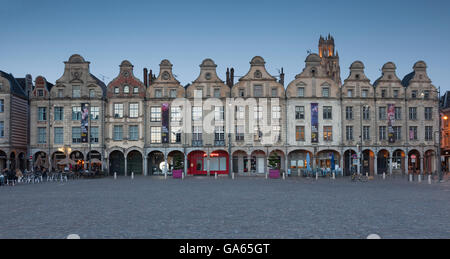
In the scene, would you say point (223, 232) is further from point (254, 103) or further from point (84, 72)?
point (84, 72)

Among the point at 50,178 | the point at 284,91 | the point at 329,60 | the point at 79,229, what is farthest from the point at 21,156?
the point at 329,60

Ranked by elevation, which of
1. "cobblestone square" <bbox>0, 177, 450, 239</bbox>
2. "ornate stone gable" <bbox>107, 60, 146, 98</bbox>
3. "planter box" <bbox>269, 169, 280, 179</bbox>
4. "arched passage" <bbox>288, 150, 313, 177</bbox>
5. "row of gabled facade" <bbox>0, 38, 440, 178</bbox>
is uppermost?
"ornate stone gable" <bbox>107, 60, 146, 98</bbox>

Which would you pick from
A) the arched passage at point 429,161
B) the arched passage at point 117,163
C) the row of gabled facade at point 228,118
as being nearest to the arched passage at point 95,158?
the row of gabled facade at point 228,118

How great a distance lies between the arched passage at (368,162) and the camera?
165 feet

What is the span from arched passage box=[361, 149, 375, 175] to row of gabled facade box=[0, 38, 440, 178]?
789 millimetres

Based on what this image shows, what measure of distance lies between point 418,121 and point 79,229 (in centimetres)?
4970

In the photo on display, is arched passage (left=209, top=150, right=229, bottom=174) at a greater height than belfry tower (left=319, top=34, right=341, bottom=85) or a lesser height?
lesser

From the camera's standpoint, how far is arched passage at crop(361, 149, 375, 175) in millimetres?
50375

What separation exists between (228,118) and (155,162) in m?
11.8

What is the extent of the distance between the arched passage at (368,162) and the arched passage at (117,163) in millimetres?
32309

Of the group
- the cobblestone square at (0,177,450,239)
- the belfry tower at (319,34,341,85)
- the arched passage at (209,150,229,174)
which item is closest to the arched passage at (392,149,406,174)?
the arched passage at (209,150,229,174)

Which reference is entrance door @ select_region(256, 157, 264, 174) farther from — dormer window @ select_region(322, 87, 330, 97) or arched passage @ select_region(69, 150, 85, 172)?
arched passage @ select_region(69, 150, 85, 172)

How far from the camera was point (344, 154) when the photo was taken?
50031mm

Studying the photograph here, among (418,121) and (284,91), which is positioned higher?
(284,91)
